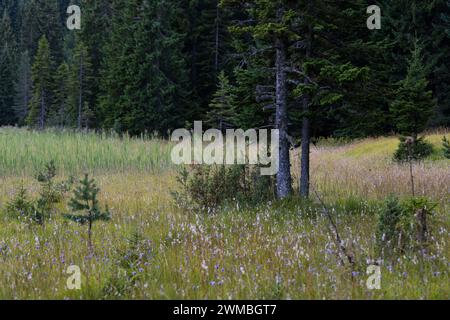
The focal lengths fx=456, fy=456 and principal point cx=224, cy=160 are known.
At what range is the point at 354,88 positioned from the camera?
802 cm

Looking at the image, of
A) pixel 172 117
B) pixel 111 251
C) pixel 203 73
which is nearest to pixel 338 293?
pixel 111 251

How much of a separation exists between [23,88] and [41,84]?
→ 38.1 ft

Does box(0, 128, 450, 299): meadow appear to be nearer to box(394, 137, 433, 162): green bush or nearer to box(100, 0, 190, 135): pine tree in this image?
box(394, 137, 433, 162): green bush

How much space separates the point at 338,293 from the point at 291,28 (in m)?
5.71

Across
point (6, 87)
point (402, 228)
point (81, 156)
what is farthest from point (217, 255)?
point (6, 87)

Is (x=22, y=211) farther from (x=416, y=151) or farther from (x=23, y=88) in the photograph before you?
(x=23, y=88)

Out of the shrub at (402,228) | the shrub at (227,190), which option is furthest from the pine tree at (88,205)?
the shrub at (402,228)

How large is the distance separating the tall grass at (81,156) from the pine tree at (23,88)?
1688 inches

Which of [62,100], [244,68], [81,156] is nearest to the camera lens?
[81,156]

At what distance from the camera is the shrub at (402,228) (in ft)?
16.1

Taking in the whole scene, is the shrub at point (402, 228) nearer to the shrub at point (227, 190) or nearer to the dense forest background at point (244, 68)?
the dense forest background at point (244, 68)

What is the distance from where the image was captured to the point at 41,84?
49000 millimetres

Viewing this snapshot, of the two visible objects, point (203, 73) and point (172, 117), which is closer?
point (172, 117)

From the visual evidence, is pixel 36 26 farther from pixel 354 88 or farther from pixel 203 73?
pixel 354 88
